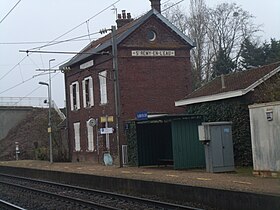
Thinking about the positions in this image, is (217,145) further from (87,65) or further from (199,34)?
(199,34)

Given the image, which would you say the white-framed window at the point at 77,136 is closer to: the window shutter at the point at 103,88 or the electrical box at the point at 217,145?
the window shutter at the point at 103,88

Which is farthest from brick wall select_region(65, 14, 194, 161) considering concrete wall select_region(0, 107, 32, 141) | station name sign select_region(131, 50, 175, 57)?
concrete wall select_region(0, 107, 32, 141)

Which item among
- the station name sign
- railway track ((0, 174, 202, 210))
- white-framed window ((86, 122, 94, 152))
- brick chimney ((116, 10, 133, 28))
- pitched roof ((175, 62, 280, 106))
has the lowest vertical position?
railway track ((0, 174, 202, 210))

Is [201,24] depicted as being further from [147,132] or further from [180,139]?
[180,139]

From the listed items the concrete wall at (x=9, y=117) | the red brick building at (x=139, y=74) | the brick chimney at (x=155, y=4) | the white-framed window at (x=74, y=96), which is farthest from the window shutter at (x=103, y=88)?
the concrete wall at (x=9, y=117)

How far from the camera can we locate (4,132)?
7050cm

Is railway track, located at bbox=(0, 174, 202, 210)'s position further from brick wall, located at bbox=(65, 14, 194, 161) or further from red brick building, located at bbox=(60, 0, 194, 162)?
brick wall, located at bbox=(65, 14, 194, 161)

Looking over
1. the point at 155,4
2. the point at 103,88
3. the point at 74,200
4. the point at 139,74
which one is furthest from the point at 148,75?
the point at 74,200

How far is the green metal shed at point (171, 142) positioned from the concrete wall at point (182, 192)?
4.13 metres

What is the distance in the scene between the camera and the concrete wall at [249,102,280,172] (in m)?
18.8

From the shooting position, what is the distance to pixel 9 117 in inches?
2798

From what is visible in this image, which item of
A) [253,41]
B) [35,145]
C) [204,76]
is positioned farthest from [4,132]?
[253,41]

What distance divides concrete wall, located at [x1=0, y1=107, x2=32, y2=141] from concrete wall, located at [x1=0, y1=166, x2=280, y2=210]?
140ft

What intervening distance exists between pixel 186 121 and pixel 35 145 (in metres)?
36.6
